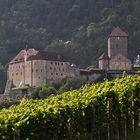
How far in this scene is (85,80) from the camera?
8844 cm

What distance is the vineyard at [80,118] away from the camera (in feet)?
60.2

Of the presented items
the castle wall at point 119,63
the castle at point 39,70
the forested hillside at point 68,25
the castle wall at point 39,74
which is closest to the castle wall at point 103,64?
the castle wall at point 119,63

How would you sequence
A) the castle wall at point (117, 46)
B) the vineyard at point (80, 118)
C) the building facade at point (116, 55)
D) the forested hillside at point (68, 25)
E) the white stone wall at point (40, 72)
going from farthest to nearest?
1. the forested hillside at point (68, 25)
2. the castle wall at point (117, 46)
3. the building facade at point (116, 55)
4. the white stone wall at point (40, 72)
5. the vineyard at point (80, 118)

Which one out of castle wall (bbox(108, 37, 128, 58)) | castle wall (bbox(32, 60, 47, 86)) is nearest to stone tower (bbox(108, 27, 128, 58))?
castle wall (bbox(108, 37, 128, 58))

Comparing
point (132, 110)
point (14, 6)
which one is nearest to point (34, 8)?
point (14, 6)

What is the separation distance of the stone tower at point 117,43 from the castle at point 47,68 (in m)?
5.36

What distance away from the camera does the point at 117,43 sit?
11262cm

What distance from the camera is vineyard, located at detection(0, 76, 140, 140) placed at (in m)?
18.3

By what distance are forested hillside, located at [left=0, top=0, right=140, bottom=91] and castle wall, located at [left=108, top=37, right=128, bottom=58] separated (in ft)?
24.1

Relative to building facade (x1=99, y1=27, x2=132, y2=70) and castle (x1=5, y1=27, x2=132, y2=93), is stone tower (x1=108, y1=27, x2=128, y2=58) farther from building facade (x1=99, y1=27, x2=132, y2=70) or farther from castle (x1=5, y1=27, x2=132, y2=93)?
castle (x1=5, y1=27, x2=132, y2=93)

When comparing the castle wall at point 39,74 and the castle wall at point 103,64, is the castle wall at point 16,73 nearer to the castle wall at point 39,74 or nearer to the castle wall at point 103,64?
the castle wall at point 39,74

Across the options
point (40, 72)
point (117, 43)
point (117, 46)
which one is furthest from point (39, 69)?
point (117, 43)

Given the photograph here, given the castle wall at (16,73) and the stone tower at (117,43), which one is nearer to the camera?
the castle wall at (16,73)

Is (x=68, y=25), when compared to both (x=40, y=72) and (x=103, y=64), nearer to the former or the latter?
(x=103, y=64)
